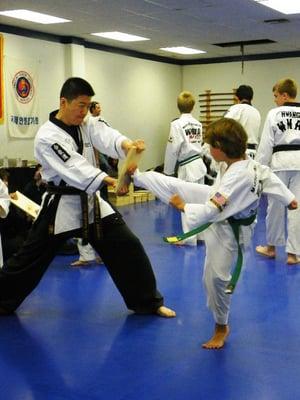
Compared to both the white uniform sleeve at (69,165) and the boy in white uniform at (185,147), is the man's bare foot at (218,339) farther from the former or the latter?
the boy in white uniform at (185,147)

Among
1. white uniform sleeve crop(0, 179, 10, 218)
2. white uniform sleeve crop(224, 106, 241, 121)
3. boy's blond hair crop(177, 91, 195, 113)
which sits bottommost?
Answer: white uniform sleeve crop(0, 179, 10, 218)

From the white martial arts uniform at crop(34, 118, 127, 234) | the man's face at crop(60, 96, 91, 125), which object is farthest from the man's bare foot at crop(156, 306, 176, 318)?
the man's face at crop(60, 96, 91, 125)

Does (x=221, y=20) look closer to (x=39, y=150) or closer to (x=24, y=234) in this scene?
(x=24, y=234)

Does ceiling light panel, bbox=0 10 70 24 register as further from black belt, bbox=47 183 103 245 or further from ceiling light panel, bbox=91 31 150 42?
black belt, bbox=47 183 103 245

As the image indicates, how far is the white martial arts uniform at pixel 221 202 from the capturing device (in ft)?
9.96

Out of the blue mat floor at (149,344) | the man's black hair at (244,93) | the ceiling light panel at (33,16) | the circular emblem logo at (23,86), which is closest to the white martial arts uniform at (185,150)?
the man's black hair at (244,93)

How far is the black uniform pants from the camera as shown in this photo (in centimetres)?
373

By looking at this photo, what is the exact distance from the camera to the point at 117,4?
7250mm

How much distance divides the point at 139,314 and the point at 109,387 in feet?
3.58

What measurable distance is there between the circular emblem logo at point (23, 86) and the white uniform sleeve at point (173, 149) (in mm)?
3297

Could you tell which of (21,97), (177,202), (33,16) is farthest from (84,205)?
(21,97)

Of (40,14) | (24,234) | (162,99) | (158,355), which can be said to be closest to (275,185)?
(158,355)

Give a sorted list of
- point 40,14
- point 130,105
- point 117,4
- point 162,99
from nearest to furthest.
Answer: point 117,4, point 40,14, point 130,105, point 162,99

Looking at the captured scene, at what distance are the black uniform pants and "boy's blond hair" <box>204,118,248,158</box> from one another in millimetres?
962
